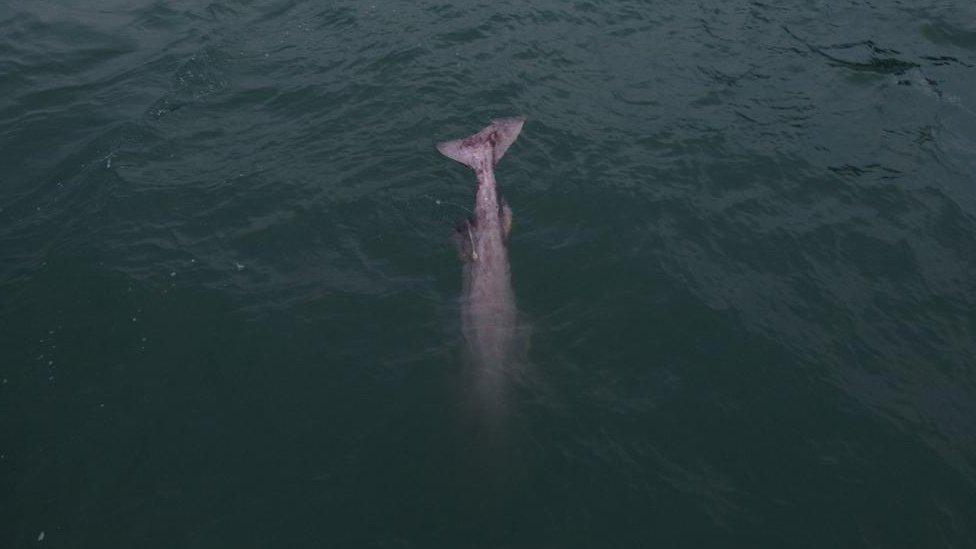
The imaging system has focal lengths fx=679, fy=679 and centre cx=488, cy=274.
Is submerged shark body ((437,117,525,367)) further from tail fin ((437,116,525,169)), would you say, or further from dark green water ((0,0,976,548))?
dark green water ((0,0,976,548))

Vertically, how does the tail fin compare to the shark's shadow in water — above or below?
above

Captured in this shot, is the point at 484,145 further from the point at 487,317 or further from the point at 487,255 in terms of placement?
the point at 487,317

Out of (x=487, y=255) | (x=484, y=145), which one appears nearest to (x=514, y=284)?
(x=487, y=255)

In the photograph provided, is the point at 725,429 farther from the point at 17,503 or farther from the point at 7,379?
the point at 7,379

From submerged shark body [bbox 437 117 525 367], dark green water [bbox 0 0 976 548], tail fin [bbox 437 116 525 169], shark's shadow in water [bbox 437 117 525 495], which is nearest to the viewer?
dark green water [bbox 0 0 976 548]

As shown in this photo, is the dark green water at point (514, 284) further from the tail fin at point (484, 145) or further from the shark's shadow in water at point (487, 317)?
the tail fin at point (484, 145)

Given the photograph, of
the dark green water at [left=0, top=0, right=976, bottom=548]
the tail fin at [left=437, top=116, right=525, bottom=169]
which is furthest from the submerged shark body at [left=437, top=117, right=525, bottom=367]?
the dark green water at [left=0, top=0, right=976, bottom=548]
